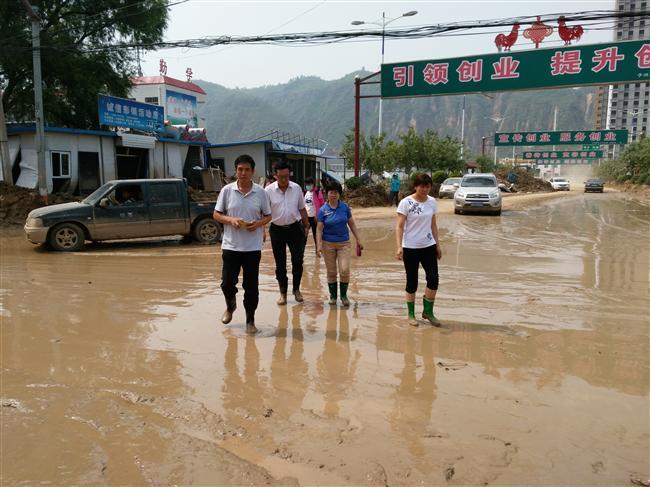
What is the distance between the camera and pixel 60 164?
61.9 feet

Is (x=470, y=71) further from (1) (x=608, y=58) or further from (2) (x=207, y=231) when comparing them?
(2) (x=207, y=231)

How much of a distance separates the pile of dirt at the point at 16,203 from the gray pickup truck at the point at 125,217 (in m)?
4.81

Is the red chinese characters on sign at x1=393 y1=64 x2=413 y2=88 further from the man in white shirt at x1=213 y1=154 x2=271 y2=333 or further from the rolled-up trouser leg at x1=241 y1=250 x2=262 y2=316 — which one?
the rolled-up trouser leg at x1=241 y1=250 x2=262 y2=316

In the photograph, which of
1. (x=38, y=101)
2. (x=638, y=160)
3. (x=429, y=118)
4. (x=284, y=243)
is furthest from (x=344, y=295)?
(x=429, y=118)

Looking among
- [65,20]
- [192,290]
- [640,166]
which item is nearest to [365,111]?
[640,166]

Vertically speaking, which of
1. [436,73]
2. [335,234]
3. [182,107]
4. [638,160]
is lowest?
[335,234]

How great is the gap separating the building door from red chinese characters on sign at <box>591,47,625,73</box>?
19235mm

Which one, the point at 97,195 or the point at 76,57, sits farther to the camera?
the point at 76,57

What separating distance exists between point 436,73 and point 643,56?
709 centimetres

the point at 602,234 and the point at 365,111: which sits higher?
the point at 365,111

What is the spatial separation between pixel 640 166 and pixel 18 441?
5701cm

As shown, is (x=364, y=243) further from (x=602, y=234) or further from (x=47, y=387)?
(x=47, y=387)

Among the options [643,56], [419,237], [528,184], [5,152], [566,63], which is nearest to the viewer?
[419,237]

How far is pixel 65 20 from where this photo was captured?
23.0m
